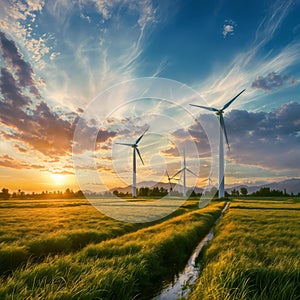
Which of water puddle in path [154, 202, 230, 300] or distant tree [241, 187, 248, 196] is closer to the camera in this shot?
water puddle in path [154, 202, 230, 300]

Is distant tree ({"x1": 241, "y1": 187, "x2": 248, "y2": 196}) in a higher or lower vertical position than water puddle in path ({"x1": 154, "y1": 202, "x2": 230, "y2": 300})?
higher

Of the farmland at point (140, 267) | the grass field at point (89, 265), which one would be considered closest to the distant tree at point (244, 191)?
the farmland at point (140, 267)

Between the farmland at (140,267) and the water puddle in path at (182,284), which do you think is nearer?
the farmland at (140,267)

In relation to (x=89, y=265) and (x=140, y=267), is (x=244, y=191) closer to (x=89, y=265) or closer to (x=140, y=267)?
(x=140, y=267)

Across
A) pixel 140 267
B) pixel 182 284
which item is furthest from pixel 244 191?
pixel 140 267

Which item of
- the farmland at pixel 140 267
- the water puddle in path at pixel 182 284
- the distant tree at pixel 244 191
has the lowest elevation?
the water puddle in path at pixel 182 284

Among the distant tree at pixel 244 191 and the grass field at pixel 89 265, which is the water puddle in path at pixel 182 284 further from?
the distant tree at pixel 244 191

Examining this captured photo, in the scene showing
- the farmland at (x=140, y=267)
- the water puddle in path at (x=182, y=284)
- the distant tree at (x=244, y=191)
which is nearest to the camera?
the farmland at (x=140, y=267)

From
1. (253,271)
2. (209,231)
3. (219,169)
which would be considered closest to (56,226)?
(209,231)

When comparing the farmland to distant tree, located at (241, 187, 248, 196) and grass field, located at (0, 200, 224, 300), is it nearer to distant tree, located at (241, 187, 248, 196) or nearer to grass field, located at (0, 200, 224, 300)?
grass field, located at (0, 200, 224, 300)

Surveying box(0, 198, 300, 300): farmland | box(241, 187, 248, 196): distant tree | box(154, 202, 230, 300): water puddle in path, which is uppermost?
box(241, 187, 248, 196): distant tree

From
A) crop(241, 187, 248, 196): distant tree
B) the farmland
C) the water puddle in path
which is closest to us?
the farmland

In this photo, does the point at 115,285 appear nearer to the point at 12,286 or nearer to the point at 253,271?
the point at 12,286

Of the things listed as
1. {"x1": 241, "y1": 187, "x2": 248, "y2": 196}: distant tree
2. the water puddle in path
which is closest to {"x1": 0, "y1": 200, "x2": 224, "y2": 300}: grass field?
the water puddle in path
